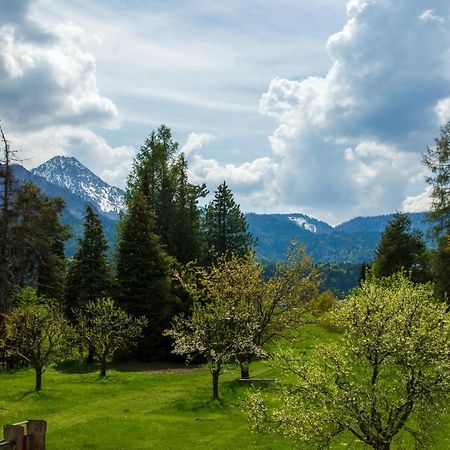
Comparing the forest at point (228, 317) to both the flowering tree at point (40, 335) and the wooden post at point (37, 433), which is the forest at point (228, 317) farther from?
the wooden post at point (37, 433)

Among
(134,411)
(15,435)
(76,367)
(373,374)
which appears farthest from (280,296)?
(15,435)

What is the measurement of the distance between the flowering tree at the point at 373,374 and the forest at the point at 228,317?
0.15ft

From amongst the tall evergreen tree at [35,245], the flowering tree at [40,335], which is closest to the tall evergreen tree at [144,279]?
the tall evergreen tree at [35,245]

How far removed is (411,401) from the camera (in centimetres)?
1688

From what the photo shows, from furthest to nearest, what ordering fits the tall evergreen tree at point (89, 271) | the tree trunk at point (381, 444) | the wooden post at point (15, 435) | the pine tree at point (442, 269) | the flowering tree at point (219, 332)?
the tall evergreen tree at point (89, 271)
the pine tree at point (442, 269)
the flowering tree at point (219, 332)
the tree trunk at point (381, 444)
the wooden post at point (15, 435)

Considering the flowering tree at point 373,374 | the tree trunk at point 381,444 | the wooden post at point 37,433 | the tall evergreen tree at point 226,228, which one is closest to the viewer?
the wooden post at point 37,433

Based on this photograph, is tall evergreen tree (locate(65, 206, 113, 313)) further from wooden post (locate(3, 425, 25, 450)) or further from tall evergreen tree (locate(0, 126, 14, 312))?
wooden post (locate(3, 425, 25, 450))

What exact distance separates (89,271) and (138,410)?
96.5ft

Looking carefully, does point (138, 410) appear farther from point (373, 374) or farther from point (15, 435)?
point (15, 435)

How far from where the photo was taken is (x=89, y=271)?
6188cm

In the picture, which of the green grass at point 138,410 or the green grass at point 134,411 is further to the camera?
the green grass at point 134,411

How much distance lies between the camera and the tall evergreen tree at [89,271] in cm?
6138

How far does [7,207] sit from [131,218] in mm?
13741

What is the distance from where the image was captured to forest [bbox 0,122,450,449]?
1736 centimetres
